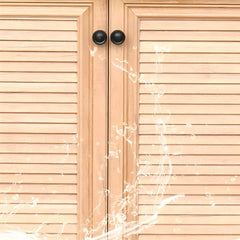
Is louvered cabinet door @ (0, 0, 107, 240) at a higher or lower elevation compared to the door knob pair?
lower

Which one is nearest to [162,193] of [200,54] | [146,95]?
[146,95]

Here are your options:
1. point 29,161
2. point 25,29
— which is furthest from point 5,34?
point 29,161

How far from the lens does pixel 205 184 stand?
1.01 m

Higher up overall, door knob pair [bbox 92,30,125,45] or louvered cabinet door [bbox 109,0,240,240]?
door knob pair [bbox 92,30,125,45]

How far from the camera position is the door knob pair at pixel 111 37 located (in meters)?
0.98

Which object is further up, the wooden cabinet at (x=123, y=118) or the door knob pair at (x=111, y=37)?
the door knob pair at (x=111, y=37)

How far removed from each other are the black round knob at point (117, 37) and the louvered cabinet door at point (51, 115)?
0.13 feet

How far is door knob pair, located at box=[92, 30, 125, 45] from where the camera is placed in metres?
0.98

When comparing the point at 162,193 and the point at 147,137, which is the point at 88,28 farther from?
the point at 162,193

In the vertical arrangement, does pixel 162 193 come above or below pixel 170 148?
below

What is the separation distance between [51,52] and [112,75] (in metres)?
0.16

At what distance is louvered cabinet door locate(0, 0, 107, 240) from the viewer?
3.27 ft

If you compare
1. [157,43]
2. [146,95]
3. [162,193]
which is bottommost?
[162,193]

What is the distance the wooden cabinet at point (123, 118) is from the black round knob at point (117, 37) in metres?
0.02
